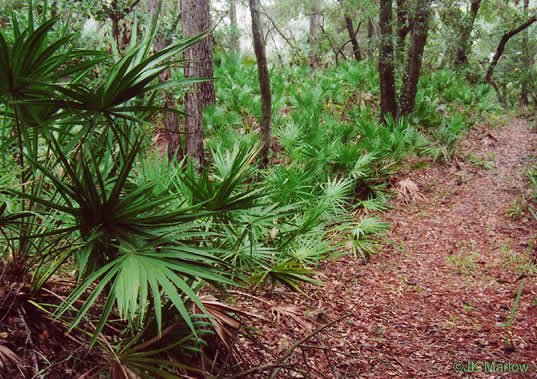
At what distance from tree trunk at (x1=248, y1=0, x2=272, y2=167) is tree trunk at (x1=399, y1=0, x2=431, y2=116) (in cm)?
385

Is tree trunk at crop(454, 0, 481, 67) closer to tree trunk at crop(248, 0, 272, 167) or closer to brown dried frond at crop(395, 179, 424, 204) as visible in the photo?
brown dried frond at crop(395, 179, 424, 204)

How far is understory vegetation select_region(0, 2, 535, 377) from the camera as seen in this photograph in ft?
6.21

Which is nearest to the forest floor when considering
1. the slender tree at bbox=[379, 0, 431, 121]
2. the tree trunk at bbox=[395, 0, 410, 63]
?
the slender tree at bbox=[379, 0, 431, 121]

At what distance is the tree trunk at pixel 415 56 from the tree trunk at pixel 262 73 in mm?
3854

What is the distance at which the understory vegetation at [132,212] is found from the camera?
1893mm

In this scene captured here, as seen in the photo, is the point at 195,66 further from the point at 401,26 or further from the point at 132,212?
the point at 401,26

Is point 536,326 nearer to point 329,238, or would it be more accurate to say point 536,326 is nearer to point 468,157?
point 329,238

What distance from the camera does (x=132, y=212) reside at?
2025 millimetres

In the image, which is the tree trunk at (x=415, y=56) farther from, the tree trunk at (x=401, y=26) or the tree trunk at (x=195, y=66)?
the tree trunk at (x=195, y=66)

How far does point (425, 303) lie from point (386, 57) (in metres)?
6.19

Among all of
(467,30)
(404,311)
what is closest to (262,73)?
(404,311)

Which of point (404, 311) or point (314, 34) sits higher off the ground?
point (314, 34)

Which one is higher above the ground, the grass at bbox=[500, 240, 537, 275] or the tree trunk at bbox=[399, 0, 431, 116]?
the tree trunk at bbox=[399, 0, 431, 116]

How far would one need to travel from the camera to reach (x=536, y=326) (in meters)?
3.65
